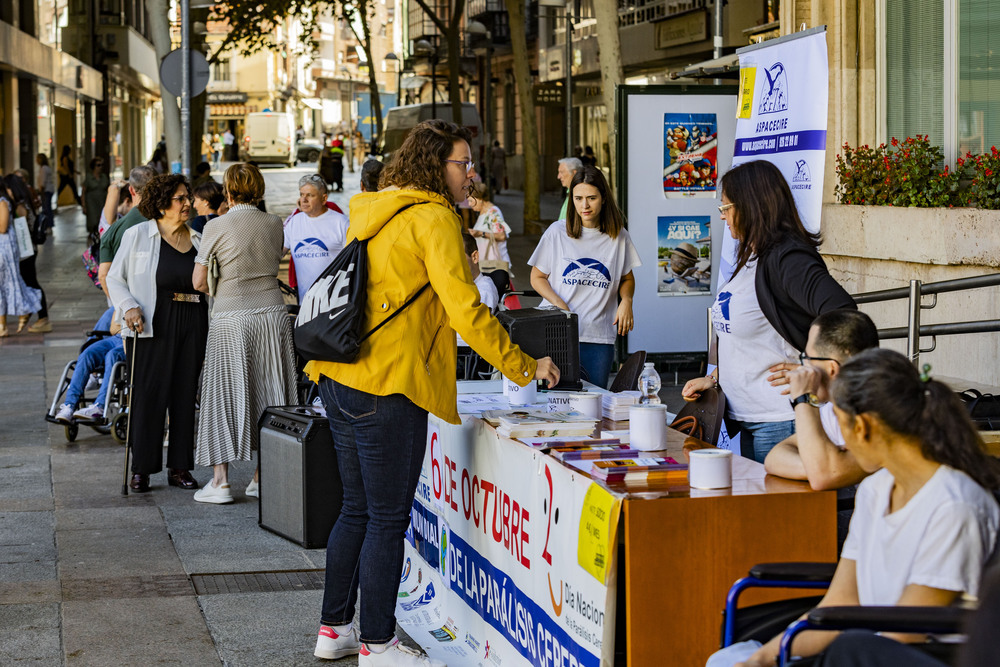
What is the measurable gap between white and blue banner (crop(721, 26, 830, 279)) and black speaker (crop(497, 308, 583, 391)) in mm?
1456

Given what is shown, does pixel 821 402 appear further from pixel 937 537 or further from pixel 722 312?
pixel 722 312

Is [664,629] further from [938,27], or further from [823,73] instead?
[938,27]

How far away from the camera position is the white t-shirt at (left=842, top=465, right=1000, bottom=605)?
9.60 feet

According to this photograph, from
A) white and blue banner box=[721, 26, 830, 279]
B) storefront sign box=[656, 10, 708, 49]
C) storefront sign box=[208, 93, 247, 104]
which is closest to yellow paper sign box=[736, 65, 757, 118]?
white and blue banner box=[721, 26, 830, 279]

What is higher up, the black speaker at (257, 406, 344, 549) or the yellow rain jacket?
the yellow rain jacket

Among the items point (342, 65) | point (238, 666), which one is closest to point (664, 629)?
point (238, 666)

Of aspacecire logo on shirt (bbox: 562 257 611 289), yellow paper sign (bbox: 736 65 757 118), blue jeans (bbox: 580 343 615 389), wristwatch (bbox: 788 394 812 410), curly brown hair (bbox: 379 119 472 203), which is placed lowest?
blue jeans (bbox: 580 343 615 389)

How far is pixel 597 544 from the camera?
3.64 meters

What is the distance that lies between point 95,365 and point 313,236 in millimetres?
1770

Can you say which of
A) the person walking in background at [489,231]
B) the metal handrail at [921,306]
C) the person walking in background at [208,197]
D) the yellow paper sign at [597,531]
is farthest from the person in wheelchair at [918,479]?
the person walking in background at [489,231]

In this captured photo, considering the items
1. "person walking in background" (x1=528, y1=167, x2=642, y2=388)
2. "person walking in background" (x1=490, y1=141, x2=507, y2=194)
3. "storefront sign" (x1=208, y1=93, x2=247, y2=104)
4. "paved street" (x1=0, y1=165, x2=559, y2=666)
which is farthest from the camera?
A: "storefront sign" (x1=208, y1=93, x2=247, y2=104)

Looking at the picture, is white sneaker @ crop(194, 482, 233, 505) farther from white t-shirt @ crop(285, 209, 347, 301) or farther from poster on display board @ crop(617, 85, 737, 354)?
poster on display board @ crop(617, 85, 737, 354)

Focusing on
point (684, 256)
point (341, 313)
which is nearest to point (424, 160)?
point (341, 313)

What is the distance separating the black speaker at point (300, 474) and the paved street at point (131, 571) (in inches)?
5.6
